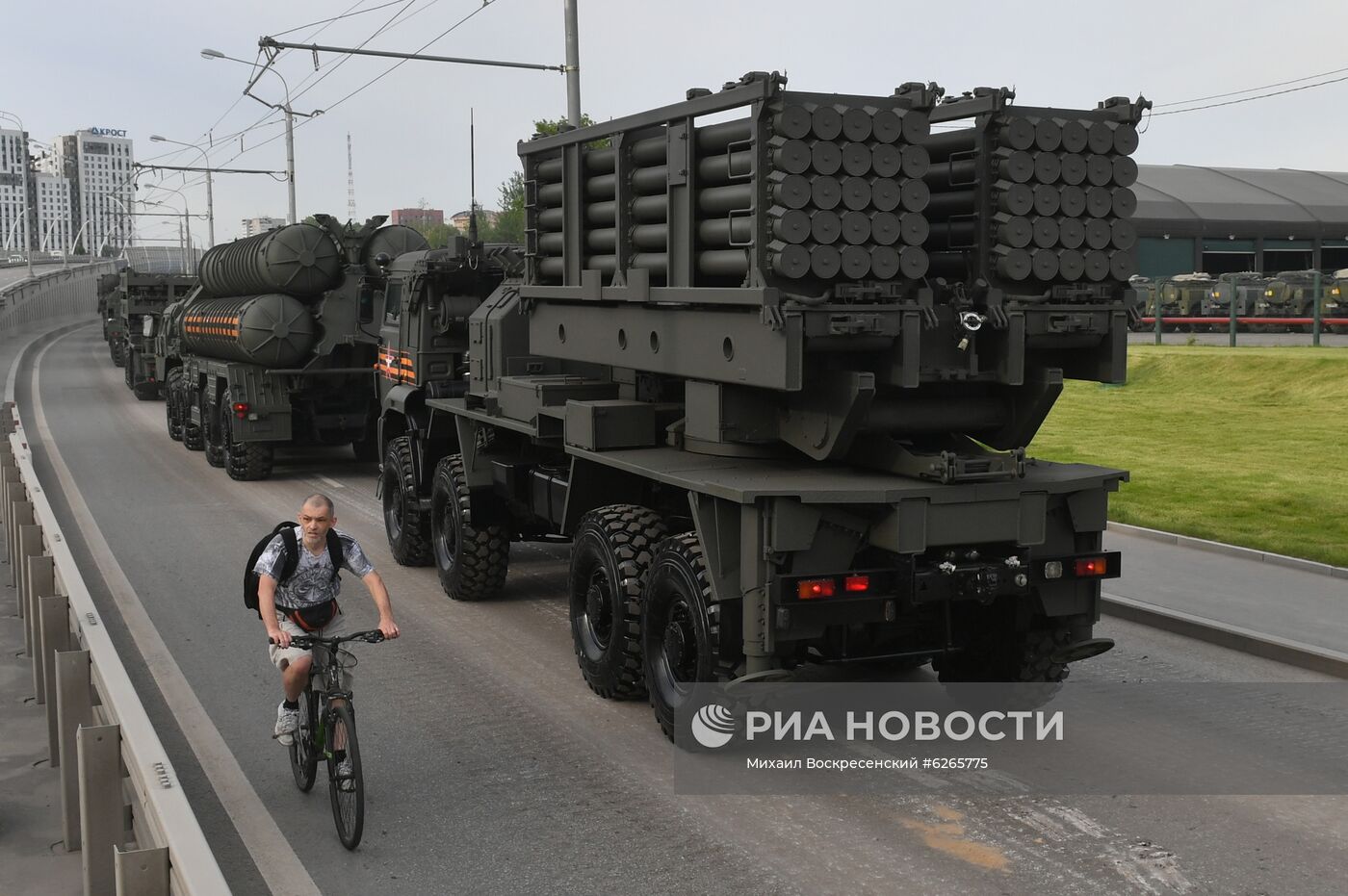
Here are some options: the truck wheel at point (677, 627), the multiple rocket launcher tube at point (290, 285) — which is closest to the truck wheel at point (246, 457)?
the multiple rocket launcher tube at point (290, 285)

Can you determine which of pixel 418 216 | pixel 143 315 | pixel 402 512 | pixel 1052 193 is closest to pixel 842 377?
pixel 1052 193

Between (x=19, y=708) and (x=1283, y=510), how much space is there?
11.7 metres

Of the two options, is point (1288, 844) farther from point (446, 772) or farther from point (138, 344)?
point (138, 344)

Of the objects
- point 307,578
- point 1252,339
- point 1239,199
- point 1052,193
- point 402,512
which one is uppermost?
point 1239,199

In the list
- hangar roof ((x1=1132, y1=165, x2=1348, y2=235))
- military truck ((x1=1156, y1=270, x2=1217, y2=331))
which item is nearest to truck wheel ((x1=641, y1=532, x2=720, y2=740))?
military truck ((x1=1156, y1=270, x2=1217, y2=331))

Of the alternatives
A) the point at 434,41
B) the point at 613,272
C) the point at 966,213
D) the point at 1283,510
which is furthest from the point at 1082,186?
the point at 434,41

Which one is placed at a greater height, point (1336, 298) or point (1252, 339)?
point (1336, 298)

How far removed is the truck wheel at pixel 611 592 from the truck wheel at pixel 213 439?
12857mm

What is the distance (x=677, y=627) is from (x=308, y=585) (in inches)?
81.4

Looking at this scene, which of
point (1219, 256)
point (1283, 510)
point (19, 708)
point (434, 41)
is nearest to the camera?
point (19, 708)

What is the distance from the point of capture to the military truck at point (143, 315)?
106ft

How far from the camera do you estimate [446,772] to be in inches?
300

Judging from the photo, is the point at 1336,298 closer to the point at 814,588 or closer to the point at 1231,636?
the point at 1231,636

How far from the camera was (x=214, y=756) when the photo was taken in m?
7.94
